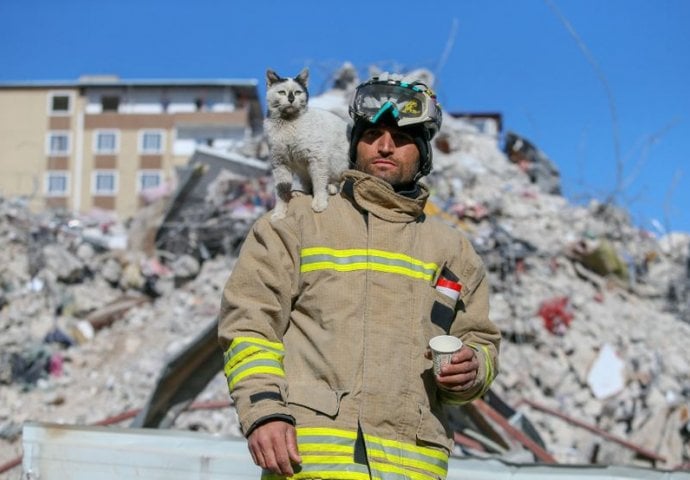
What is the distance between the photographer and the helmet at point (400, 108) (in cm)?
252

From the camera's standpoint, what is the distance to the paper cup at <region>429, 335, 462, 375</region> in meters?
2.22

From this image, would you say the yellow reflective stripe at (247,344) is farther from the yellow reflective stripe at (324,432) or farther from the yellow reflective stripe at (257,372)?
the yellow reflective stripe at (324,432)

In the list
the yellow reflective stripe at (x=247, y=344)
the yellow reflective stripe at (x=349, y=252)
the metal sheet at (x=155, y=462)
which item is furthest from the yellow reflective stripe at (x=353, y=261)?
the metal sheet at (x=155, y=462)

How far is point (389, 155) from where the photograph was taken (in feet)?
8.30

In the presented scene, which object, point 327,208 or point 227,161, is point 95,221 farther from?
point 327,208

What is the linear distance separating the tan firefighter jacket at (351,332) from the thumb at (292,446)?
0.04 m

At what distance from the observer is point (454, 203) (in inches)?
424

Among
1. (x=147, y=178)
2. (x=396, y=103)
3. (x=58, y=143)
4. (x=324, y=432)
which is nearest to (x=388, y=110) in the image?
(x=396, y=103)

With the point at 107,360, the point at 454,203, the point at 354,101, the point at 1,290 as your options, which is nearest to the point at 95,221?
the point at 1,290

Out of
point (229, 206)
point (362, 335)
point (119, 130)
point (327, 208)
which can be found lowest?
point (362, 335)

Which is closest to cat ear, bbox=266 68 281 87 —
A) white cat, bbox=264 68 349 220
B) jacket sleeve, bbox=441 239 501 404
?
white cat, bbox=264 68 349 220

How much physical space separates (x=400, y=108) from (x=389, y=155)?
14 centimetres

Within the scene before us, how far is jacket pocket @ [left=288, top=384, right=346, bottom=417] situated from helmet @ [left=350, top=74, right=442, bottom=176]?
0.75 m

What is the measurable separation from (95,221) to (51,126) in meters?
44.0
